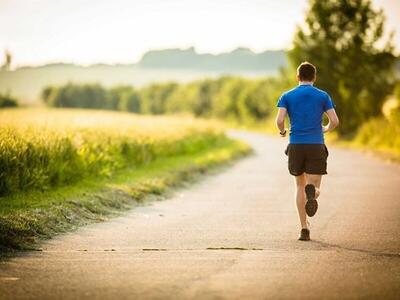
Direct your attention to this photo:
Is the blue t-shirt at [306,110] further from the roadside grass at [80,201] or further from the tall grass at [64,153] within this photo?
the tall grass at [64,153]

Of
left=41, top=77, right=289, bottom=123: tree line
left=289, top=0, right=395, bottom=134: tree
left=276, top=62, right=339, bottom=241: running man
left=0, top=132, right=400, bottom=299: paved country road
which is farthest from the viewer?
left=41, top=77, right=289, bottom=123: tree line

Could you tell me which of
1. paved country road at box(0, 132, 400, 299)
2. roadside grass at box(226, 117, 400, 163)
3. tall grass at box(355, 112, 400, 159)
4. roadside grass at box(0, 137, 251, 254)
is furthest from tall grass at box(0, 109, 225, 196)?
tall grass at box(355, 112, 400, 159)

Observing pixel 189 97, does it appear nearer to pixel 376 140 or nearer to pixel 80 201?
pixel 376 140

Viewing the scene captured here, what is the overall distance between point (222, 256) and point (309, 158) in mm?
2052

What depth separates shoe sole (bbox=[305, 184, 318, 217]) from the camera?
9.07 m

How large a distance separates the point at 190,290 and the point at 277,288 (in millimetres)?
772

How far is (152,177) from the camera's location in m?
16.9

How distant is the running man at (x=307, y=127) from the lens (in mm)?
9211

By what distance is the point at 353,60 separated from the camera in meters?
42.4

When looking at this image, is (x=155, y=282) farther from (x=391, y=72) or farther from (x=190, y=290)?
(x=391, y=72)

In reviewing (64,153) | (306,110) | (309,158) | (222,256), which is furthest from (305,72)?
(64,153)

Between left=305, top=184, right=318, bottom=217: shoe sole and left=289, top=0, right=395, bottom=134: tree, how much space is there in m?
34.0

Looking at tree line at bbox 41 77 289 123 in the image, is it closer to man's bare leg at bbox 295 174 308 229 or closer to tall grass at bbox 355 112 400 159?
tall grass at bbox 355 112 400 159

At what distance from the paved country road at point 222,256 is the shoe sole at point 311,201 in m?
0.41
